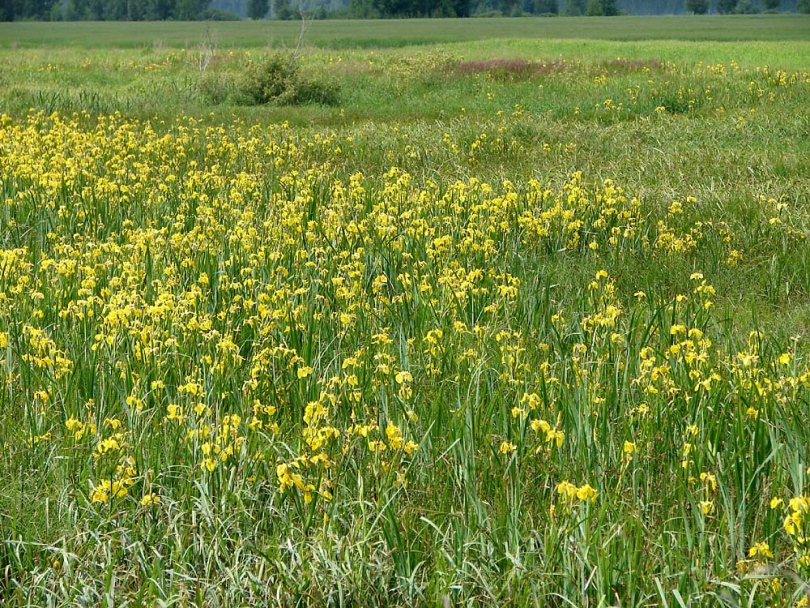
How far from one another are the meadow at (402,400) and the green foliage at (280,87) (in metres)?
11.7

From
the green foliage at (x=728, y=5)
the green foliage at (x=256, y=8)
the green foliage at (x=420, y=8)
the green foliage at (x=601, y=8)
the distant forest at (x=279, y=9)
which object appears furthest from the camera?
the green foliage at (x=256, y=8)

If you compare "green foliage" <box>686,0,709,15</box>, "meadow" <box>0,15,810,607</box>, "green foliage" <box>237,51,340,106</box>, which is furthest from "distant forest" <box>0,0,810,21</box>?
"meadow" <box>0,15,810,607</box>

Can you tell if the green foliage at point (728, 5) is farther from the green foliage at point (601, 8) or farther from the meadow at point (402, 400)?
the meadow at point (402, 400)

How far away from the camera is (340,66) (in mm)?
29359

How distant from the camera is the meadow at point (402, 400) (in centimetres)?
332

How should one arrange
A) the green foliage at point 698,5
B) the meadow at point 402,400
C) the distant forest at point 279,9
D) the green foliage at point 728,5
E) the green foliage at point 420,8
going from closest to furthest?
the meadow at point 402,400
the green foliage at point 420,8
the distant forest at point 279,9
the green foliage at point 728,5
the green foliage at point 698,5

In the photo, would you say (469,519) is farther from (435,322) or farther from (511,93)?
(511,93)

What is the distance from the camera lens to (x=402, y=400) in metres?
4.16

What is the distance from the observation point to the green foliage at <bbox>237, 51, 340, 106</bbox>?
21312mm

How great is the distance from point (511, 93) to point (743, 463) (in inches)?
724

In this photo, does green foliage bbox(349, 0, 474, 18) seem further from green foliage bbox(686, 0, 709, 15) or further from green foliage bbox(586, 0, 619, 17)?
green foliage bbox(686, 0, 709, 15)

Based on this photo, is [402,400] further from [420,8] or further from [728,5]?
[728,5]

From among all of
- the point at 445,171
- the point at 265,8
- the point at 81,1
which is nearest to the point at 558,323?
the point at 445,171

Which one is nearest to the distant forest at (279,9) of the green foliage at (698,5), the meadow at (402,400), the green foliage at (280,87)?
the green foliage at (698,5)
